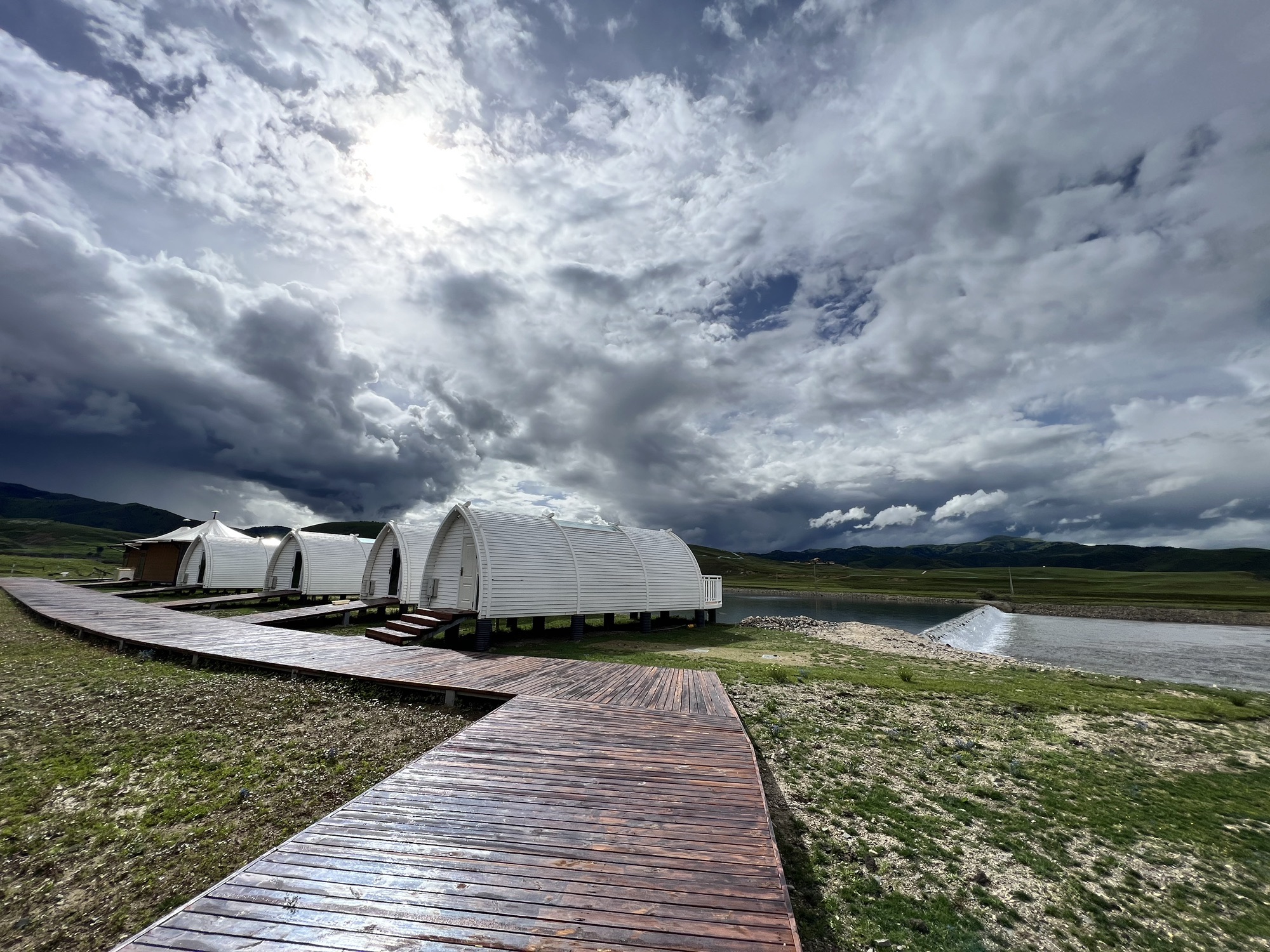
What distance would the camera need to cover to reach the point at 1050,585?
428 feet

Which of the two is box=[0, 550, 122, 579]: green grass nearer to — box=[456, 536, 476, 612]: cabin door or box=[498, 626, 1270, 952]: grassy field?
box=[456, 536, 476, 612]: cabin door

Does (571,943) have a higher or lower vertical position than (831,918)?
higher

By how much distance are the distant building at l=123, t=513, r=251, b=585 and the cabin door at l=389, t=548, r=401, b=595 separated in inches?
1072

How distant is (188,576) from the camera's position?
150ft

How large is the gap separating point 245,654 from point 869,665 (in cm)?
2373

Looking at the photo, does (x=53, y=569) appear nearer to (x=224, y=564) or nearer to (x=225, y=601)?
(x=224, y=564)

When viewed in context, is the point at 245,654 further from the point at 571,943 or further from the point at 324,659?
the point at 571,943

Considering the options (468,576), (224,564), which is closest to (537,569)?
(468,576)

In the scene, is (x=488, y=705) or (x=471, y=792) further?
(x=488, y=705)

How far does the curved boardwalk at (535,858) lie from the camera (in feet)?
13.7

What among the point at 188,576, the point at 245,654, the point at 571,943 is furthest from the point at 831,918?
the point at 188,576

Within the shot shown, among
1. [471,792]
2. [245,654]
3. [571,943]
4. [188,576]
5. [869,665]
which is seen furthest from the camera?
[188,576]

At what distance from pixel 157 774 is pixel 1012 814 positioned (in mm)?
15011

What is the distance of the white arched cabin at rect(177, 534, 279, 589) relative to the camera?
145ft
